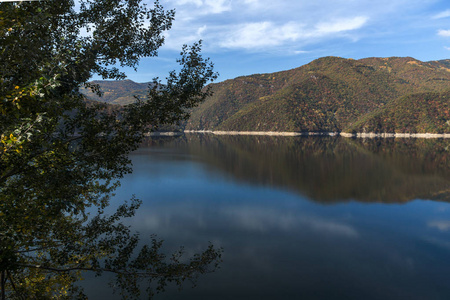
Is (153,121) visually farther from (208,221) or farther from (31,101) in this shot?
(208,221)

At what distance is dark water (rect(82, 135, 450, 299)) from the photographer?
18.2 meters

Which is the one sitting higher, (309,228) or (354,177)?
(354,177)

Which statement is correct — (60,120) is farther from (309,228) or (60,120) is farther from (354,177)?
(354,177)

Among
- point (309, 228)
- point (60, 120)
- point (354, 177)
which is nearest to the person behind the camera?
point (60, 120)

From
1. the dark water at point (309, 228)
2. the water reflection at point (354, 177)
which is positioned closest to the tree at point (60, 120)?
the dark water at point (309, 228)

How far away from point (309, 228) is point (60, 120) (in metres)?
26.2

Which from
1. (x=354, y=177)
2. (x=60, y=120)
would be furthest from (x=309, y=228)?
(x=354, y=177)

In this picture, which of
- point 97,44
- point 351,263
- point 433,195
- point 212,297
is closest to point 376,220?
point 351,263

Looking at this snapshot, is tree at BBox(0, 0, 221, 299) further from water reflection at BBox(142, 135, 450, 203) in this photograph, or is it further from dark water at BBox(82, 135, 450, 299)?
water reflection at BBox(142, 135, 450, 203)

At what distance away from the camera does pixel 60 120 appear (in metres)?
10.3

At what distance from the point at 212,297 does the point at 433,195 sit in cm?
4266

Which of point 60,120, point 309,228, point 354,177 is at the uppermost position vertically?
point 60,120

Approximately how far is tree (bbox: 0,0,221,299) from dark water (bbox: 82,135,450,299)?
8.94 m

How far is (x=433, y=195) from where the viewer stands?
43500 millimetres
